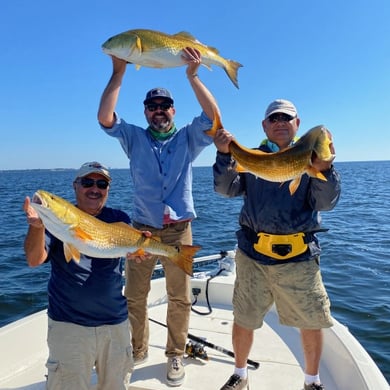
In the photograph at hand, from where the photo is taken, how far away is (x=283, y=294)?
354cm

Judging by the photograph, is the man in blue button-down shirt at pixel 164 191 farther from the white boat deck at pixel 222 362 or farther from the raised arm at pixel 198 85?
the white boat deck at pixel 222 362

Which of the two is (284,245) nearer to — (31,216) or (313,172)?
(313,172)

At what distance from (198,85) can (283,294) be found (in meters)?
2.07

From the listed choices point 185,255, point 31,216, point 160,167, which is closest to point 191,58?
point 160,167

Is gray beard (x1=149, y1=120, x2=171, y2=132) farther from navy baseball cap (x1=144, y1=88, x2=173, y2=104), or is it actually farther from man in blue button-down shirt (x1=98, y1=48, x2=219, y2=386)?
navy baseball cap (x1=144, y1=88, x2=173, y2=104)

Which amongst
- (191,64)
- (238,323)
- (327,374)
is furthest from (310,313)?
(191,64)

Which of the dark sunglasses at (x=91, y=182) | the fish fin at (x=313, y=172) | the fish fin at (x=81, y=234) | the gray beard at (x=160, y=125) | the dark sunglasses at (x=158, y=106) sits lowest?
the fish fin at (x=81, y=234)

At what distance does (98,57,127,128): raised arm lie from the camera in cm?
356

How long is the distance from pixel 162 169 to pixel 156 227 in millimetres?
601

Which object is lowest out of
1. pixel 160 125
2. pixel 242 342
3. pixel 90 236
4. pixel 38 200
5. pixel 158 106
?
pixel 242 342

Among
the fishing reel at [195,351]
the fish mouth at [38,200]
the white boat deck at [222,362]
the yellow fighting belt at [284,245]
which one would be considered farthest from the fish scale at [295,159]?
the fishing reel at [195,351]

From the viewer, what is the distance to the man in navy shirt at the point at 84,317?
9.81ft

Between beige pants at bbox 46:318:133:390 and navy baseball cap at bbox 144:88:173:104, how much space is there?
2.19 metres

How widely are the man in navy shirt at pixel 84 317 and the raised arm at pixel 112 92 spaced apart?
0.65 metres
